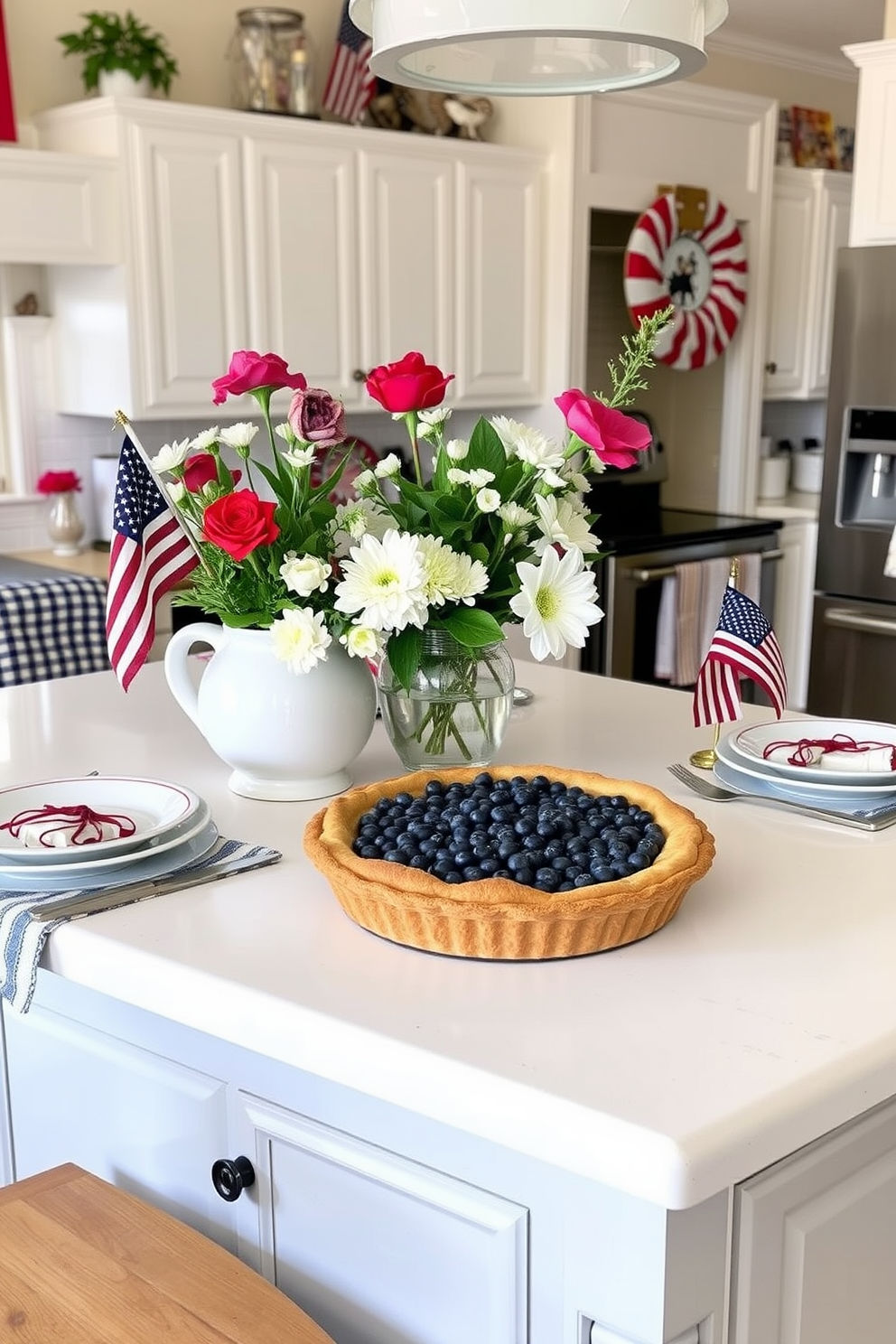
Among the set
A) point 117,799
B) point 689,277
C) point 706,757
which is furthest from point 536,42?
point 689,277

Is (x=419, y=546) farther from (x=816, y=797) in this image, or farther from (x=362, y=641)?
(x=816, y=797)

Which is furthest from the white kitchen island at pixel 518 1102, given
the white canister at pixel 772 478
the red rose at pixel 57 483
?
the white canister at pixel 772 478

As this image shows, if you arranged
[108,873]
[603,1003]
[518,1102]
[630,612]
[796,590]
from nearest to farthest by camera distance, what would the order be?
[518,1102] < [603,1003] < [108,873] < [630,612] < [796,590]

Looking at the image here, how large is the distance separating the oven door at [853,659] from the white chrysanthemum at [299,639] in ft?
8.83

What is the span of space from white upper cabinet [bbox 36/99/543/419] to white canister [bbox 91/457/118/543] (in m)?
0.20

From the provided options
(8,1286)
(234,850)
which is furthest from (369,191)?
(8,1286)

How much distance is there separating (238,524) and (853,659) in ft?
9.36

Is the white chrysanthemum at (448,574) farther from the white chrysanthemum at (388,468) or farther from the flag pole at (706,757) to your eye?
the flag pole at (706,757)

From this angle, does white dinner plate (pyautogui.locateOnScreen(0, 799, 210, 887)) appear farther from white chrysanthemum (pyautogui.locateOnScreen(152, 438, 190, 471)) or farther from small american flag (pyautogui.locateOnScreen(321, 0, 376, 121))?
small american flag (pyautogui.locateOnScreen(321, 0, 376, 121))

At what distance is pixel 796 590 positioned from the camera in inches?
197

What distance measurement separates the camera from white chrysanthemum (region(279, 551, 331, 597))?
1.51m

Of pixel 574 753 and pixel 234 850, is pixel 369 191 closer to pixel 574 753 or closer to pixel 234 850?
pixel 574 753

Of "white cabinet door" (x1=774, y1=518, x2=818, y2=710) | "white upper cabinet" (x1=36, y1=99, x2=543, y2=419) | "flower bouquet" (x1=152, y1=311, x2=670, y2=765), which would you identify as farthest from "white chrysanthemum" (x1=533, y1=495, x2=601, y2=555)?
"white cabinet door" (x1=774, y1=518, x2=818, y2=710)

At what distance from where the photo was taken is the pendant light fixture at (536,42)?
137 centimetres
